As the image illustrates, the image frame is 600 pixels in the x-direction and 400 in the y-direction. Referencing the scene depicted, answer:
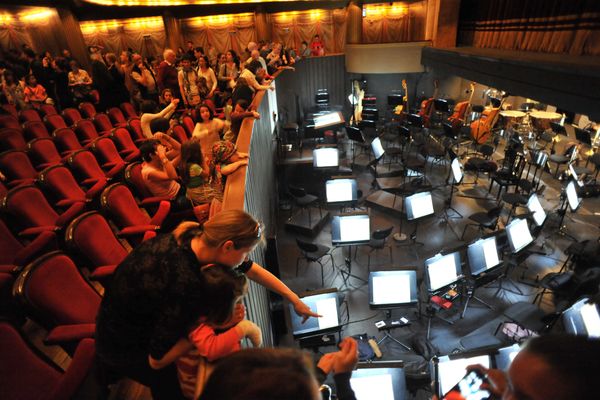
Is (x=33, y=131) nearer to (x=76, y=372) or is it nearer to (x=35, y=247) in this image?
(x=35, y=247)

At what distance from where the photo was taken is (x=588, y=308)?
10.3 ft

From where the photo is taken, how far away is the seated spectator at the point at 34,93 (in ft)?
24.9

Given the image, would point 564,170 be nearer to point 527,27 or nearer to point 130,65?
point 527,27

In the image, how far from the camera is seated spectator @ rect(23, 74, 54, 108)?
7.59 meters

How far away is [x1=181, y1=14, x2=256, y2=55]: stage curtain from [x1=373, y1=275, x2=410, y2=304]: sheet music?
16.0 metres

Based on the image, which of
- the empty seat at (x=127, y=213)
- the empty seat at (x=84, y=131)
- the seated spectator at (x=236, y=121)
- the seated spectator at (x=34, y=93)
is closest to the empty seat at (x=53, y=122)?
the empty seat at (x=84, y=131)

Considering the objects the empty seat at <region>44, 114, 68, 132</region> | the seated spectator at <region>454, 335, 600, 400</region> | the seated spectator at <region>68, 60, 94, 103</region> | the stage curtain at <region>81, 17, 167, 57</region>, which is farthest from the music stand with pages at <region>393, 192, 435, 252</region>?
the stage curtain at <region>81, 17, 167, 57</region>

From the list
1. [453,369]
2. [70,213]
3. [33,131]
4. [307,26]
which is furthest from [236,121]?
[307,26]

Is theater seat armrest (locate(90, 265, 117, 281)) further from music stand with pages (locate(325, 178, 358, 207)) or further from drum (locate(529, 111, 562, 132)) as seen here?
drum (locate(529, 111, 562, 132))

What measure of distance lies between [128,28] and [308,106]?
33.5ft

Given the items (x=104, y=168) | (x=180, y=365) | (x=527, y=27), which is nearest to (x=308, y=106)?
(x=527, y=27)

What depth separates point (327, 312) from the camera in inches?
140

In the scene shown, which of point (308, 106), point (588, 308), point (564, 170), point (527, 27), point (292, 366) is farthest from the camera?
point (308, 106)

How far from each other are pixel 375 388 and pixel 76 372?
→ 2.11 meters
